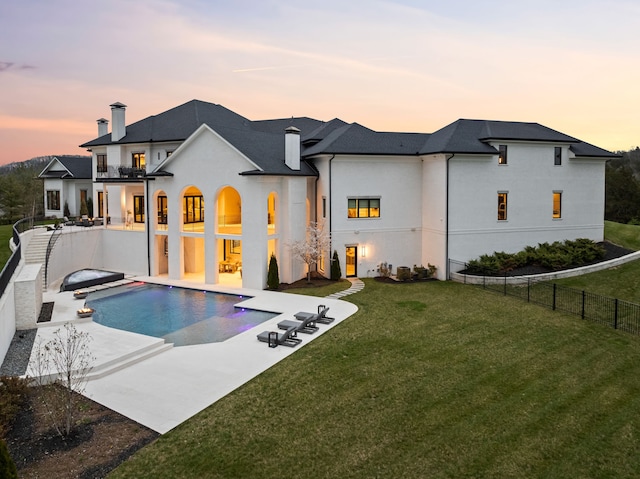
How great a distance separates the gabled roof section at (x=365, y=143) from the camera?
26.8 m

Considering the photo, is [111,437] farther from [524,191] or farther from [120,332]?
[524,191]

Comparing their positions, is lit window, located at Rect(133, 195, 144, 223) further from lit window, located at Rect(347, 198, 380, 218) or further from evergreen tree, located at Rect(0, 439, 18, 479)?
evergreen tree, located at Rect(0, 439, 18, 479)

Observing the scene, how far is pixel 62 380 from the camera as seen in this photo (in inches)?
481

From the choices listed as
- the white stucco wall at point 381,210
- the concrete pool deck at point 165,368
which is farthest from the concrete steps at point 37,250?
the white stucco wall at point 381,210

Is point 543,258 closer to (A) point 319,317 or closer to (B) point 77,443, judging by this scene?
(A) point 319,317

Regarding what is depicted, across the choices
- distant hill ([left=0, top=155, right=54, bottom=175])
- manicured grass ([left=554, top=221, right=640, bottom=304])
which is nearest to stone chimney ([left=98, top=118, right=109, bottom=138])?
manicured grass ([left=554, top=221, right=640, bottom=304])

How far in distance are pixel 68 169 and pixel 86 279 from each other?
75.6ft

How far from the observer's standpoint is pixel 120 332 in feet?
54.9

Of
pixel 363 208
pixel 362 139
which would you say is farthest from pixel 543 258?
pixel 362 139

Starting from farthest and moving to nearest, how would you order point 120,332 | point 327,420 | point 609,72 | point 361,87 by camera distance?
point 361,87
point 609,72
point 120,332
point 327,420

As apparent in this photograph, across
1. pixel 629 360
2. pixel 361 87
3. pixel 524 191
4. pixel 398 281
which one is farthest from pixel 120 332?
pixel 361 87

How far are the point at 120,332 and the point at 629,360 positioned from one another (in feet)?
59.8

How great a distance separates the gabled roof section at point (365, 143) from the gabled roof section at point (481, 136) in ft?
3.23

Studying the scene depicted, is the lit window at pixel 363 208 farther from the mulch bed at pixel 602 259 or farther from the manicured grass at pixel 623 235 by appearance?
the manicured grass at pixel 623 235
